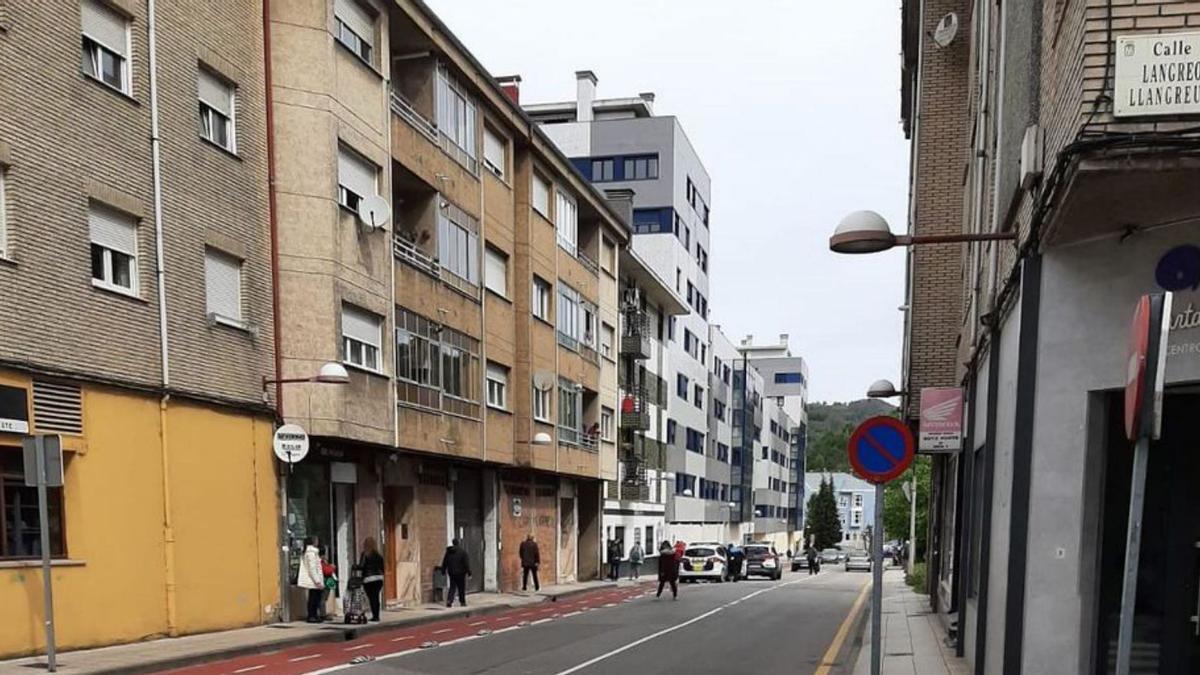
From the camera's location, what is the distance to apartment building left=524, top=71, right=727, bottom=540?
5791cm

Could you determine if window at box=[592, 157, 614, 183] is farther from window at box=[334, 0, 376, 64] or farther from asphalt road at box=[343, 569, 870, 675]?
window at box=[334, 0, 376, 64]

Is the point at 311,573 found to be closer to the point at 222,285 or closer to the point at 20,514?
the point at 222,285

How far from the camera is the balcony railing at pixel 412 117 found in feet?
72.7

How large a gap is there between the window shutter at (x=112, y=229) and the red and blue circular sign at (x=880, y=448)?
10.7m

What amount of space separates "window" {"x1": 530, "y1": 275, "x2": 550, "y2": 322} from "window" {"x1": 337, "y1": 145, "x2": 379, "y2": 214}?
1056cm

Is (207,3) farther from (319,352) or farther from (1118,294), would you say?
(1118,294)

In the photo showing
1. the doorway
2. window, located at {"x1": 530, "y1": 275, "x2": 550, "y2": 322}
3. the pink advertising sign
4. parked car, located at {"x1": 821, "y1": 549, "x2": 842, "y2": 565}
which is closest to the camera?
the doorway

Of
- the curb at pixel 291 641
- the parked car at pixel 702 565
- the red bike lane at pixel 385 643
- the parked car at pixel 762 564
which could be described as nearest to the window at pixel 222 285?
the curb at pixel 291 641

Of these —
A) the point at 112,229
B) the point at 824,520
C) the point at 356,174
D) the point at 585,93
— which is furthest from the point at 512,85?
the point at 824,520

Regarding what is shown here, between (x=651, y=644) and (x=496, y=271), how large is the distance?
15.0m

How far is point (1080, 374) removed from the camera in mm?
6789

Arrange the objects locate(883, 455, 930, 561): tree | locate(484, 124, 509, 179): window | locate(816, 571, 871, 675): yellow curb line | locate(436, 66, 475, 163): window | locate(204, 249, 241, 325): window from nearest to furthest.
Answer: locate(816, 571, 871, 675): yellow curb line, locate(204, 249, 241, 325): window, locate(436, 66, 475, 163): window, locate(484, 124, 509, 179): window, locate(883, 455, 930, 561): tree

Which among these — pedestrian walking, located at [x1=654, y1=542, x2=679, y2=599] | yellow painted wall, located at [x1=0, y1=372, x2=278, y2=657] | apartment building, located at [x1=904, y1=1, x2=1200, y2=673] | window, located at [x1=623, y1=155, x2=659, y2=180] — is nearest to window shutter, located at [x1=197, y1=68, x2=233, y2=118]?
yellow painted wall, located at [x1=0, y1=372, x2=278, y2=657]

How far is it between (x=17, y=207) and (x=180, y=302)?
3.38 metres
